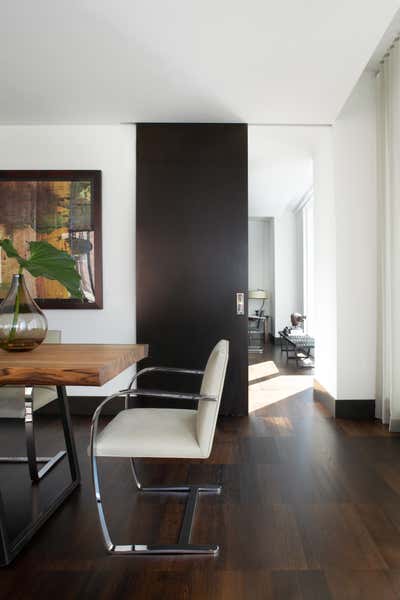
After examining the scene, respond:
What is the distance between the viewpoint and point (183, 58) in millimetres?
2814

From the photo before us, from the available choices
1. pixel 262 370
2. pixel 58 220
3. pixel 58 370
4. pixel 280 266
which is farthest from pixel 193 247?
pixel 280 266

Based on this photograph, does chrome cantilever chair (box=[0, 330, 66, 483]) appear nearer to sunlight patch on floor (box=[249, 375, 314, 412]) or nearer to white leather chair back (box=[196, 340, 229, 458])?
white leather chair back (box=[196, 340, 229, 458])

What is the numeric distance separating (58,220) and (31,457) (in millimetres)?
2267

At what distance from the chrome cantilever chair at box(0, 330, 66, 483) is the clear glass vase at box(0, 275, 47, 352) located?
0.99 ft


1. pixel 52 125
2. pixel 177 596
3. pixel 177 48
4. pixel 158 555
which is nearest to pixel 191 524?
pixel 158 555

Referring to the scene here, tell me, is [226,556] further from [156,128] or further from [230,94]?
[156,128]

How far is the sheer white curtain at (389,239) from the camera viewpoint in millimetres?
3209

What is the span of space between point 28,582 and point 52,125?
3686 millimetres

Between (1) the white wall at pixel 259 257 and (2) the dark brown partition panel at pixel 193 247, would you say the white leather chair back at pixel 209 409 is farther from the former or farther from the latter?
(1) the white wall at pixel 259 257

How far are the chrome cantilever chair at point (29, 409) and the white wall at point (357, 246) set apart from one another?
250cm

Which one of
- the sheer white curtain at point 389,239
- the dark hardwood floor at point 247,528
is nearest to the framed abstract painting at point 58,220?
the dark hardwood floor at point 247,528

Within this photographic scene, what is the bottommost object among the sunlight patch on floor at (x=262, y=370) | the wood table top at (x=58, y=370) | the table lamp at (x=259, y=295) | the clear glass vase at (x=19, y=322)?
the sunlight patch on floor at (x=262, y=370)

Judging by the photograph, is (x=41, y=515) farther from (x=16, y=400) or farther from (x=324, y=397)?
(x=324, y=397)

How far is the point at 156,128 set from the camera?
3.83 metres
